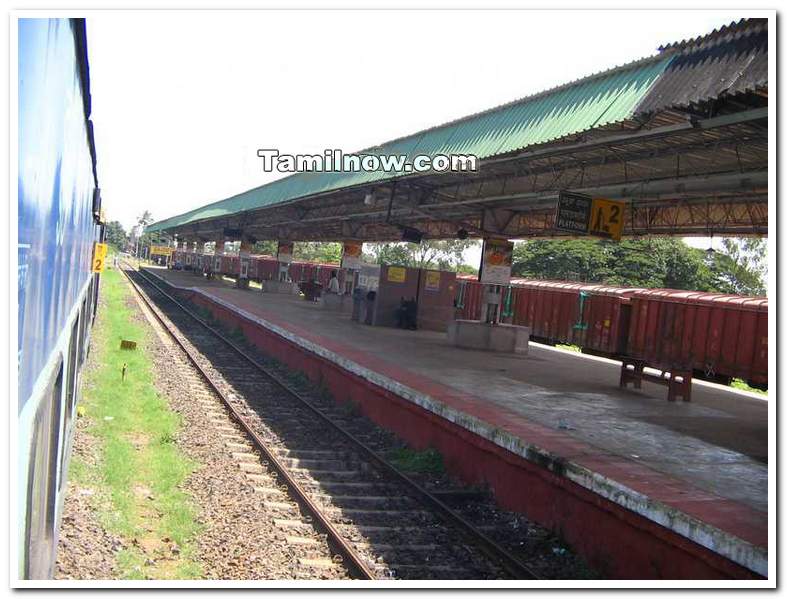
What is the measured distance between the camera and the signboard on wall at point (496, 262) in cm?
1884

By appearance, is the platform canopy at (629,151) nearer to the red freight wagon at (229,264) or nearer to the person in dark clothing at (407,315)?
the person in dark clothing at (407,315)

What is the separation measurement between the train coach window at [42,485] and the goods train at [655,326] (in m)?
10.8

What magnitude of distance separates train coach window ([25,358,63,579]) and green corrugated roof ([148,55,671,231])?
24.0ft

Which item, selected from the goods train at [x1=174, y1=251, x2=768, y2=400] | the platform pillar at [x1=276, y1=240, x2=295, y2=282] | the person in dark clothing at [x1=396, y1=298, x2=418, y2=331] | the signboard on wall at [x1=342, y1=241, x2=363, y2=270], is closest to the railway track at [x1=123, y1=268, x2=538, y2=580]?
the goods train at [x1=174, y1=251, x2=768, y2=400]

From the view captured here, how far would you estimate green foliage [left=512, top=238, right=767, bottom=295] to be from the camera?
141 feet

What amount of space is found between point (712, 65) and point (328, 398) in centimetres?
919

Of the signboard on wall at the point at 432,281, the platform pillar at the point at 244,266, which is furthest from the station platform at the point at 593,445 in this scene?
the platform pillar at the point at 244,266

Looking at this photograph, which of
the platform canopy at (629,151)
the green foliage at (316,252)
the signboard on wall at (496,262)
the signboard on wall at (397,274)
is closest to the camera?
the platform canopy at (629,151)

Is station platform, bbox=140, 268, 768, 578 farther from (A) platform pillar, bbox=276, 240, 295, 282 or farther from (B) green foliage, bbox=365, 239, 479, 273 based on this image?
(B) green foliage, bbox=365, 239, 479, 273

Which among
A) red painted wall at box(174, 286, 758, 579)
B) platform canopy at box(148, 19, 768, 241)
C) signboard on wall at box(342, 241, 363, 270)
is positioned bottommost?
red painted wall at box(174, 286, 758, 579)

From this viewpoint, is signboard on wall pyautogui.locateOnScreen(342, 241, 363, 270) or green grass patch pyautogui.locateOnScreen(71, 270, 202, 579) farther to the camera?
signboard on wall pyautogui.locateOnScreen(342, 241, 363, 270)

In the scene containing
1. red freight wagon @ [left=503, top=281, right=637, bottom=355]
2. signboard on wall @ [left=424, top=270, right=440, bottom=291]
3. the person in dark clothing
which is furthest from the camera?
signboard on wall @ [left=424, top=270, right=440, bottom=291]
